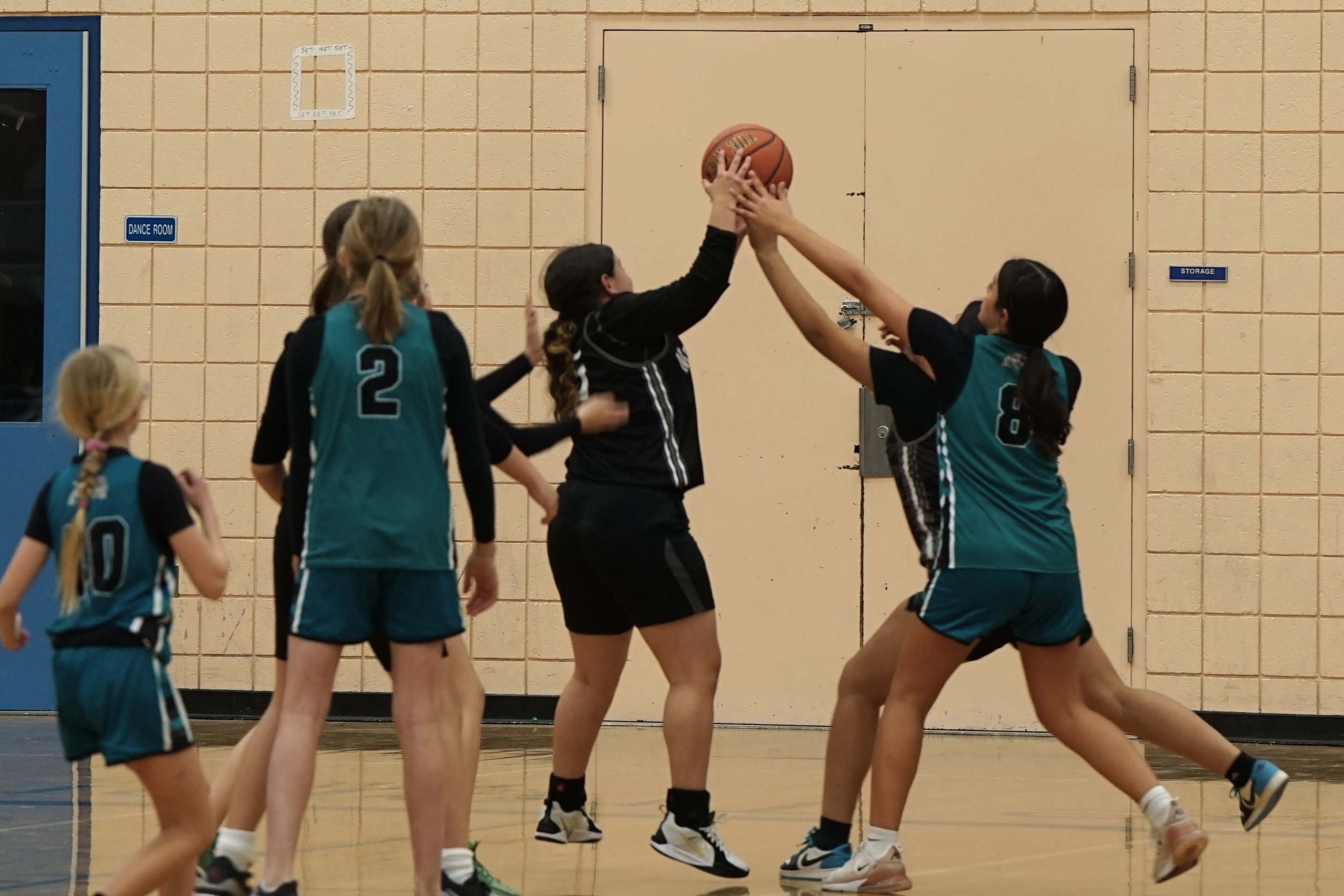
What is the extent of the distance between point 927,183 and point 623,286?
312 cm

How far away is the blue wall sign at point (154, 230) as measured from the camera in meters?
8.52

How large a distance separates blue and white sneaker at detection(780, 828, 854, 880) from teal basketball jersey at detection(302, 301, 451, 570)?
56.9 inches

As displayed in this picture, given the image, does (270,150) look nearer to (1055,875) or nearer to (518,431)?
(518,431)

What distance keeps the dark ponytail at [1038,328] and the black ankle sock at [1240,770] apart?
3.27 feet

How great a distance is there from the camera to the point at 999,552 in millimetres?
4770

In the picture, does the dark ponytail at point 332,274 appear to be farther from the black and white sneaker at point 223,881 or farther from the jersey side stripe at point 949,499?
the jersey side stripe at point 949,499

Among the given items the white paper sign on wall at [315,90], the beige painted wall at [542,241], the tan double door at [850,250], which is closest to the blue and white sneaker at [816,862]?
the tan double door at [850,250]

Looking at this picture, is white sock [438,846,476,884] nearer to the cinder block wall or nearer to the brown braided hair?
the brown braided hair

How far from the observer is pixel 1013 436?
481 cm

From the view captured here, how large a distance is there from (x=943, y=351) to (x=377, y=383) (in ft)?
4.68

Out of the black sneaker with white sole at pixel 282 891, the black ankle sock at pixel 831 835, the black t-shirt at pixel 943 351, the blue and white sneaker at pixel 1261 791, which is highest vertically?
the black t-shirt at pixel 943 351

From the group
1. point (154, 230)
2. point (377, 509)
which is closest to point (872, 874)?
point (377, 509)

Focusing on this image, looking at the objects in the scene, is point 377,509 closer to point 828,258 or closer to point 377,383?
point 377,383

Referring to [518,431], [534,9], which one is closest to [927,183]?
[534,9]
